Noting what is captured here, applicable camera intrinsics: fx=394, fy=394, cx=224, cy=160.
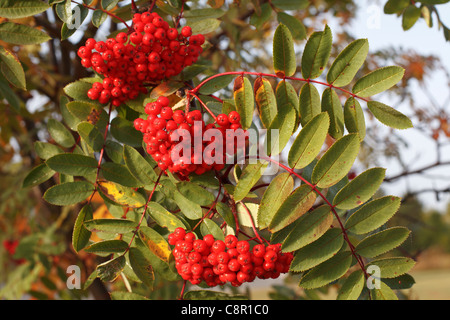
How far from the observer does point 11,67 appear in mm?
1376

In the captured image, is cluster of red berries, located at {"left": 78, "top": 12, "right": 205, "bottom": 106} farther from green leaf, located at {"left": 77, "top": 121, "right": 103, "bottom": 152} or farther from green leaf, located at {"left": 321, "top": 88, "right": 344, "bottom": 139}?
green leaf, located at {"left": 321, "top": 88, "right": 344, "bottom": 139}

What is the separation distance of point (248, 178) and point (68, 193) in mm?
621

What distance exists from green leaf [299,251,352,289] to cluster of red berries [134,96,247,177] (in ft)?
1.31

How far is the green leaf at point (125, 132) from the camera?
141 centimetres

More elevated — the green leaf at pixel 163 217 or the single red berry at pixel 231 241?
the green leaf at pixel 163 217

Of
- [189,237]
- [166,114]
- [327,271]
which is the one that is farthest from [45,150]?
[327,271]

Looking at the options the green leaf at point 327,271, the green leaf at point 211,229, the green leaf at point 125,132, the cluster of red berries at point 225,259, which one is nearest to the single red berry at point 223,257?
the cluster of red berries at point 225,259

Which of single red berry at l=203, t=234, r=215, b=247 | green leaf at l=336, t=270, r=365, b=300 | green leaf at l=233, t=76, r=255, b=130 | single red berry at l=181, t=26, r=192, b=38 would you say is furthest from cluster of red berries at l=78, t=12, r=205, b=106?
green leaf at l=336, t=270, r=365, b=300

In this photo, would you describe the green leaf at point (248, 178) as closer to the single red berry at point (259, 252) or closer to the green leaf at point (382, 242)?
the single red berry at point (259, 252)

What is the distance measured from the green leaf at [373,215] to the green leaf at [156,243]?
0.55 m

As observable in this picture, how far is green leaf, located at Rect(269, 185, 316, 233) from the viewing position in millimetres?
1042
